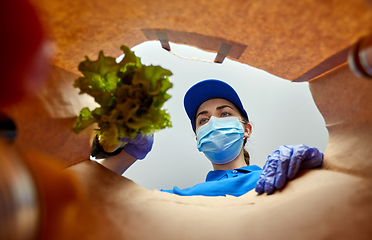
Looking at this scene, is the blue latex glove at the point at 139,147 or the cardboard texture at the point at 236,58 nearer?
the cardboard texture at the point at 236,58

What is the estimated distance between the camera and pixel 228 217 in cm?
62

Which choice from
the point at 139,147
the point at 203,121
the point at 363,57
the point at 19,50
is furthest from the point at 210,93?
the point at 19,50

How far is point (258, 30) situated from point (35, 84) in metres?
0.50

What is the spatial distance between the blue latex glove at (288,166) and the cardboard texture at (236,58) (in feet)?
0.10

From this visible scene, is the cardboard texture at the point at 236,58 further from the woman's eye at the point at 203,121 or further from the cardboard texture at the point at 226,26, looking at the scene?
the woman's eye at the point at 203,121

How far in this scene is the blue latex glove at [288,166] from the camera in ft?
2.62

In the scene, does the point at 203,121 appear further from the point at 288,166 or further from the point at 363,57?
the point at 363,57

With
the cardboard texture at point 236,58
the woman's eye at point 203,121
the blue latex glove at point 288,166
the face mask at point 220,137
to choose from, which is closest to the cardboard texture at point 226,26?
the cardboard texture at point 236,58

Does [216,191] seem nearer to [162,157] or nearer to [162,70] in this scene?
[162,70]

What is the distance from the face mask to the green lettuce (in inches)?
25.0

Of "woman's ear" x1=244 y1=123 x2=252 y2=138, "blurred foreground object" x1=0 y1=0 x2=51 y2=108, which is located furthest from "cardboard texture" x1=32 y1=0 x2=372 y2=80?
"woman's ear" x1=244 y1=123 x2=252 y2=138

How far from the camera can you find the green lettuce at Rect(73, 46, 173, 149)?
2.02 feet

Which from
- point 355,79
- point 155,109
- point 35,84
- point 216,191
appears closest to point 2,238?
point 35,84

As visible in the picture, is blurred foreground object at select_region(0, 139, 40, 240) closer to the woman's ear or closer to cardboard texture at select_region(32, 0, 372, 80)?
cardboard texture at select_region(32, 0, 372, 80)
